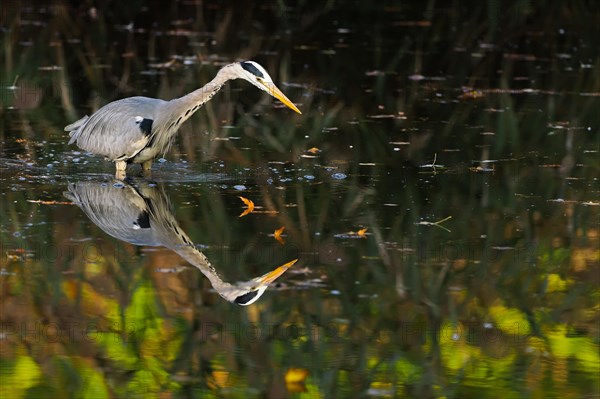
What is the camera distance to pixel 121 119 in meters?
9.30

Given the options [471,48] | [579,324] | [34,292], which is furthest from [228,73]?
[471,48]

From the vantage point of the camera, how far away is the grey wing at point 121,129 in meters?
9.16

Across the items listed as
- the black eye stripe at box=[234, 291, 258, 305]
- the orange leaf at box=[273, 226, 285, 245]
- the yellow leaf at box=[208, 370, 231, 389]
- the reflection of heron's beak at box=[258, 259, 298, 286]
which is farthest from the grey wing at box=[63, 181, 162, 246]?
the yellow leaf at box=[208, 370, 231, 389]

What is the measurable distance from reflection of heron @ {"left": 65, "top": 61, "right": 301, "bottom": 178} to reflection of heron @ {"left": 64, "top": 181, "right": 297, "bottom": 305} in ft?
0.86

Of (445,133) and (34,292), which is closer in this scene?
(34,292)

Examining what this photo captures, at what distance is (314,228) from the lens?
8.32 meters

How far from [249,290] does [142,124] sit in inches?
97.7

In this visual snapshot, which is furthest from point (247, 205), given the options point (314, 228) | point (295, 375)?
point (295, 375)

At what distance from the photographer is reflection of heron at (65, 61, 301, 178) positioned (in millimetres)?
9148

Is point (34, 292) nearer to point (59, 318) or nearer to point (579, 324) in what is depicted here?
point (59, 318)

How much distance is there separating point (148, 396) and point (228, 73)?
3.72 meters

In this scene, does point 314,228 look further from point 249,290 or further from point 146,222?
point 249,290

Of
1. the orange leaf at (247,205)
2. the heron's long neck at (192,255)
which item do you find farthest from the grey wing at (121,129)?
the heron's long neck at (192,255)

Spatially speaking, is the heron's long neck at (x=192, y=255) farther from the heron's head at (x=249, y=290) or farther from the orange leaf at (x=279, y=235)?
the orange leaf at (x=279, y=235)
